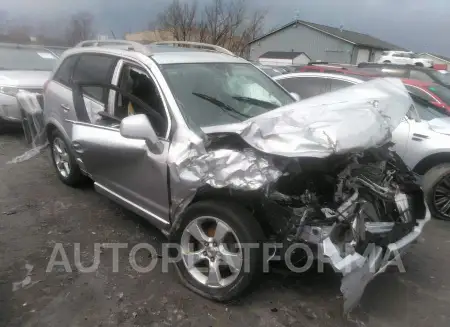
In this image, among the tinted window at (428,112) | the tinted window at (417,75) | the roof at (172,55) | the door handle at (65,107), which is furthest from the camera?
the tinted window at (417,75)

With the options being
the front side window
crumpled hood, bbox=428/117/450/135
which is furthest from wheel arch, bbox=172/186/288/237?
crumpled hood, bbox=428/117/450/135

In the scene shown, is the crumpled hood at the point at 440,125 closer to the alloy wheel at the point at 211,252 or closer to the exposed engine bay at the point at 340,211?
the exposed engine bay at the point at 340,211

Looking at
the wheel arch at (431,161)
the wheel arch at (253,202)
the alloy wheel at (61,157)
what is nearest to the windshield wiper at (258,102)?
the wheel arch at (253,202)

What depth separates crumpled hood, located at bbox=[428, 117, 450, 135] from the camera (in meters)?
4.70

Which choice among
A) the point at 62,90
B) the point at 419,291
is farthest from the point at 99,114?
the point at 419,291

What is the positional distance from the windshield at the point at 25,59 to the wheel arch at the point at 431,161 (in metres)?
7.57

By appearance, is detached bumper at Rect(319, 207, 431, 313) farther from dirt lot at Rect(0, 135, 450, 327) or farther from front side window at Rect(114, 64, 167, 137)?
front side window at Rect(114, 64, 167, 137)

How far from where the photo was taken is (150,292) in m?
3.06

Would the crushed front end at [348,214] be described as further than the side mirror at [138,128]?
No

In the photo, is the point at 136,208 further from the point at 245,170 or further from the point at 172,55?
the point at 172,55

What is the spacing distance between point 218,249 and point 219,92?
146cm

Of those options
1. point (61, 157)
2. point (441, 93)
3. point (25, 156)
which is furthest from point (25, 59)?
point (441, 93)

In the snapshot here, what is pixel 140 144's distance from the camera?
3.25 meters

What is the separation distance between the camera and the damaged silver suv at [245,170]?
2.63 metres
